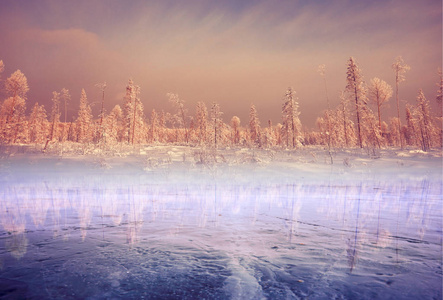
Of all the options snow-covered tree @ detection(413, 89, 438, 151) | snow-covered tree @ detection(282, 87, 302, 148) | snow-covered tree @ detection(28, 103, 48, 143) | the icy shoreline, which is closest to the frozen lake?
the icy shoreline

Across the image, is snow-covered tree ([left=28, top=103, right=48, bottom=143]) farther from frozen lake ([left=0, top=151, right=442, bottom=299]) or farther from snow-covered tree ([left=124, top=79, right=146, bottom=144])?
frozen lake ([left=0, top=151, right=442, bottom=299])

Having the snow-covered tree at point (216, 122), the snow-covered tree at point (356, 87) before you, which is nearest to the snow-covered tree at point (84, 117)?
the snow-covered tree at point (216, 122)

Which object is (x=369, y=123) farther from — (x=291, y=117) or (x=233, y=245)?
(x=233, y=245)

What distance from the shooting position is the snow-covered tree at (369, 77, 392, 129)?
2024 inches

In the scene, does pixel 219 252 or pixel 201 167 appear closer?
pixel 219 252

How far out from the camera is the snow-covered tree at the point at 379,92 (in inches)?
2024

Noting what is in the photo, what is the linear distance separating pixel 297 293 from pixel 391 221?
521cm

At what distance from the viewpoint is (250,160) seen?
79.9 feet

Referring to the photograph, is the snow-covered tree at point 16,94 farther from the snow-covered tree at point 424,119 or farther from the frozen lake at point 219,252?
the snow-covered tree at point 424,119

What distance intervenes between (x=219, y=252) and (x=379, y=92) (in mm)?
57587

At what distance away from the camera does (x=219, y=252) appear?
4.48 metres

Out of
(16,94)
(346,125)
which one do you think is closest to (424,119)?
(346,125)

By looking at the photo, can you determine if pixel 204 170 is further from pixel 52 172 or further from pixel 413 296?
pixel 413 296

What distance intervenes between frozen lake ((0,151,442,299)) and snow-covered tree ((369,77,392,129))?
5046cm
